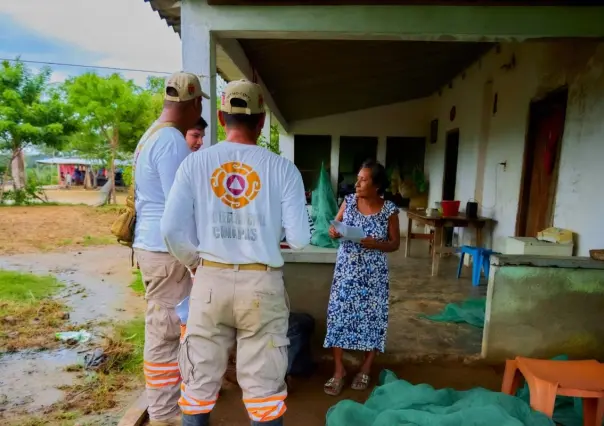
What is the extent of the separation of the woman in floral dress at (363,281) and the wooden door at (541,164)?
2301 millimetres

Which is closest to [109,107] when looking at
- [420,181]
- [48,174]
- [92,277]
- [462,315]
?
[92,277]

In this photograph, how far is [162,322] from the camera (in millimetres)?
2072

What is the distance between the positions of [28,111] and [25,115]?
0.19 metres

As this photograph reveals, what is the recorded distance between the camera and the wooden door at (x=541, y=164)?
4016 mm

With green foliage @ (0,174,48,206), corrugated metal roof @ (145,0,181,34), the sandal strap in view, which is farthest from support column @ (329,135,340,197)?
green foliage @ (0,174,48,206)

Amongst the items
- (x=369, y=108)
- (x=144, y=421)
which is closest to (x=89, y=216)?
(x=369, y=108)

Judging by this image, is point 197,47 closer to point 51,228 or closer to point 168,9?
point 168,9

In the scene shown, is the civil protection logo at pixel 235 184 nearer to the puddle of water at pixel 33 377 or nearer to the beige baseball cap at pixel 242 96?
the beige baseball cap at pixel 242 96

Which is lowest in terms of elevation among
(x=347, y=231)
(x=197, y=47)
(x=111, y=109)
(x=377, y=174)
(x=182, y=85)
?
(x=347, y=231)

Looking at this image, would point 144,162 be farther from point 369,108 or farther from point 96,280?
point 369,108

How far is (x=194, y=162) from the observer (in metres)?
1.68

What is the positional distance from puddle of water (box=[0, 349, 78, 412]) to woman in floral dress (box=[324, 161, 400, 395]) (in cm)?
204

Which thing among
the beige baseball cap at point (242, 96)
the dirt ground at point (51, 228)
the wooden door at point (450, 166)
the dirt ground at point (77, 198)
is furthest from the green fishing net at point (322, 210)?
the dirt ground at point (77, 198)

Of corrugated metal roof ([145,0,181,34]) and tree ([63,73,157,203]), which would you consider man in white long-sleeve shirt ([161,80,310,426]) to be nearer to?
corrugated metal roof ([145,0,181,34])
